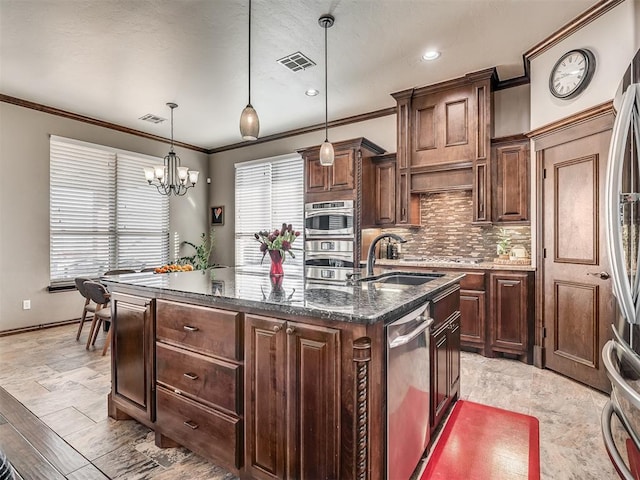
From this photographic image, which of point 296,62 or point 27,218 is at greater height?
point 296,62

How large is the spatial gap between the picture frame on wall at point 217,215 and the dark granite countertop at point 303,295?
15.1 feet

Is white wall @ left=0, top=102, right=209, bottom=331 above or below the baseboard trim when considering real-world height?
above

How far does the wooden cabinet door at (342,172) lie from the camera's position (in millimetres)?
4445

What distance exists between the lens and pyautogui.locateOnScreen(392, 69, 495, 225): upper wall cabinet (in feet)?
12.5

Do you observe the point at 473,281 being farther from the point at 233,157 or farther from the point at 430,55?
the point at 233,157

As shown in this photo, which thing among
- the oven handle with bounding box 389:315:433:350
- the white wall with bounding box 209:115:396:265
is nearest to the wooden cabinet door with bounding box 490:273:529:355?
the oven handle with bounding box 389:315:433:350

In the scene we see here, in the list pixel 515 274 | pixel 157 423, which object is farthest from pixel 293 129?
pixel 157 423

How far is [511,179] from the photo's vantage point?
12.2 feet

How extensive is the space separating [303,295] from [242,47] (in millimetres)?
2690

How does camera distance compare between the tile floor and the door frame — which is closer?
the tile floor

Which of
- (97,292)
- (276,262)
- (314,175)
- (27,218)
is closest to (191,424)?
(276,262)

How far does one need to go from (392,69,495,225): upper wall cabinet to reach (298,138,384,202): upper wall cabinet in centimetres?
48

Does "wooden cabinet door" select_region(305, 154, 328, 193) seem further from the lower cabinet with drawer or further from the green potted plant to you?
the lower cabinet with drawer

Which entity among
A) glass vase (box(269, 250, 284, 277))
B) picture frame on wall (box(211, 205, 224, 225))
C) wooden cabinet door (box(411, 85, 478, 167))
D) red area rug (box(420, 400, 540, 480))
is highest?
wooden cabinet door (box(411, 85, 478, 167))
